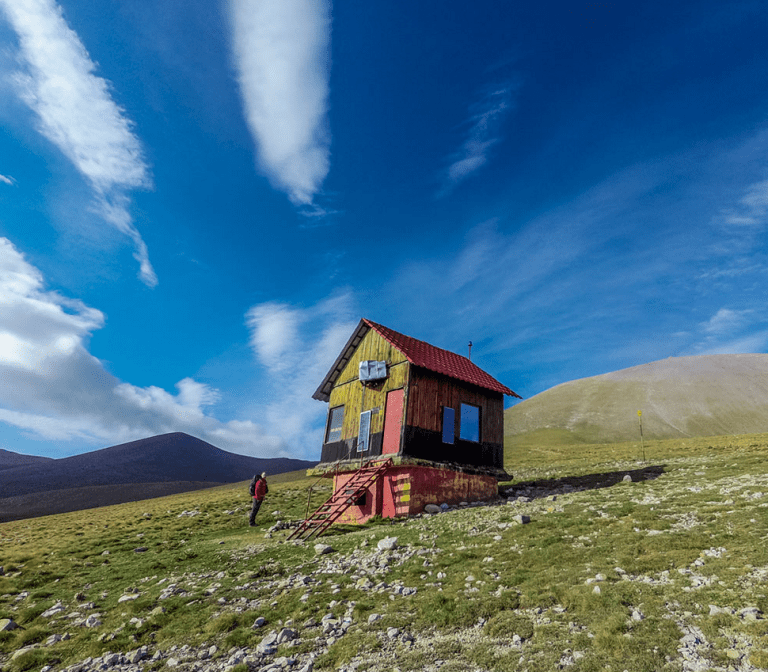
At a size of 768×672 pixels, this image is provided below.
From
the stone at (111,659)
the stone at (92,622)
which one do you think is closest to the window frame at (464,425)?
the stone at (92,622)

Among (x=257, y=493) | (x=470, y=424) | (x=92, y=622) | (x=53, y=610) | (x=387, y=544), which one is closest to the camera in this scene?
(x=92, y=622)

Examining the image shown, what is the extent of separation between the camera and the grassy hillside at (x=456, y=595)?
753 cm

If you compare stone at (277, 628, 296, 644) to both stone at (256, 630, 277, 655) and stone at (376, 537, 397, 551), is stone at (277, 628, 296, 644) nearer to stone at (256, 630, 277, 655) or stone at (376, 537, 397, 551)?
stone at (256, 630, 277, 655)

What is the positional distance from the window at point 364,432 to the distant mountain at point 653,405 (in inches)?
4132

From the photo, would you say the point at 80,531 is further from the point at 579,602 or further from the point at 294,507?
the point at 579,602

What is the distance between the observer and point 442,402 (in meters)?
25.9

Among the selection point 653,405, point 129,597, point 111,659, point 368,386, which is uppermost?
point 653,405

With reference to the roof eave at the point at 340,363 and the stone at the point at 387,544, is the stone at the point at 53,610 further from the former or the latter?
the roof eave at the point at 340,363

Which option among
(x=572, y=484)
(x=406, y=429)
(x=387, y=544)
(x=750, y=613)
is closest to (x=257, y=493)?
(x=406, y=429)

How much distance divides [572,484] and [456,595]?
64.4ft

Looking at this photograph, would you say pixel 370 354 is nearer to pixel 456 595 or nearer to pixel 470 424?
pixel 470 424

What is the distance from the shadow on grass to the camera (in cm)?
2447

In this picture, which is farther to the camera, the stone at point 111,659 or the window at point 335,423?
the window at point 335,423

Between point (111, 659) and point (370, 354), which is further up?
point (370, 354)
